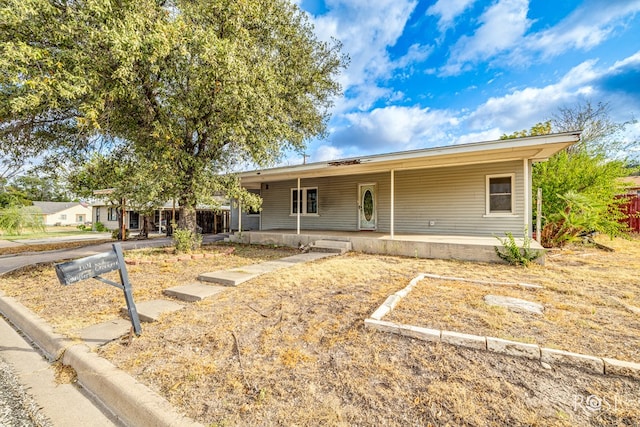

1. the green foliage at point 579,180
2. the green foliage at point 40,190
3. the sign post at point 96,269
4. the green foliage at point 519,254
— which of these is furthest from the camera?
the green foliage at point 40,190

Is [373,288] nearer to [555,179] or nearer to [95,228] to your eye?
[555,179]

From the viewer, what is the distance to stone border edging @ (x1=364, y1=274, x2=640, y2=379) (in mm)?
2145

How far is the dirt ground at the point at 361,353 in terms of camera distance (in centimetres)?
186

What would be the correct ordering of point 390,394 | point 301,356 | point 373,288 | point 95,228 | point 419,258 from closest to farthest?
point 390,394 → point 301,356 → point 373,288 → point 419,258 → point 95,228

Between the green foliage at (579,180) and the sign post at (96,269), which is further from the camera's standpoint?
the green foliage at (579,180)

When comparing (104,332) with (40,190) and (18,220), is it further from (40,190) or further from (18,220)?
(40,190)

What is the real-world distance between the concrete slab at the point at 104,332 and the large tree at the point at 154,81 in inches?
155

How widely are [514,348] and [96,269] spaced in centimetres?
388

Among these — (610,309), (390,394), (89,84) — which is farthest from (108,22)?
(610,309)

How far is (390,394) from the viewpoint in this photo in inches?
79.6

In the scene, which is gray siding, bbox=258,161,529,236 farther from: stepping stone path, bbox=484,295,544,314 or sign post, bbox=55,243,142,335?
sign post, bbox=55,243,142,335

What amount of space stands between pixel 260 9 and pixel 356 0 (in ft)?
14.1

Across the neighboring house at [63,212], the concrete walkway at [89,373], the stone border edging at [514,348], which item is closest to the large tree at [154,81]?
the concrete walkway at [89,373]

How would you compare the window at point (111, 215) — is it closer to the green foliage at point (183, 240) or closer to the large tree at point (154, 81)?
Answer: the large tree at point (154, 81)
